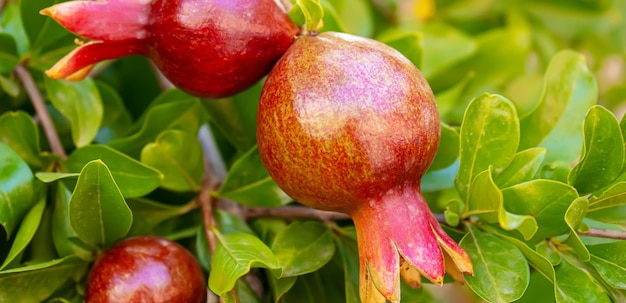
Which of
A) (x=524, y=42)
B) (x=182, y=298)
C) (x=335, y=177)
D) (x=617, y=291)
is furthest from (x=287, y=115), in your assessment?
(x=524, y=42)

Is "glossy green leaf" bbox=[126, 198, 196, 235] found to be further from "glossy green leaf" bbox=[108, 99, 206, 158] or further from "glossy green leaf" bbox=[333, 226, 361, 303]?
"glossy green leaf" bbox=[333, 226, 361, 303]

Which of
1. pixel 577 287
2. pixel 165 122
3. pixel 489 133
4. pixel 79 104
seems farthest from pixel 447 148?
pixel 79 104

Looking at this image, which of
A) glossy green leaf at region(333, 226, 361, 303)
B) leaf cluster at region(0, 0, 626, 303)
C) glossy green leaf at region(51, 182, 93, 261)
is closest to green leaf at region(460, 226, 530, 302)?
leaf cluster at region(0, 0, 626, 303)

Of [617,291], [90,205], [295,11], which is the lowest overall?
[617,291]

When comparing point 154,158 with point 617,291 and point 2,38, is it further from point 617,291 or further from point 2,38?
point 617,291

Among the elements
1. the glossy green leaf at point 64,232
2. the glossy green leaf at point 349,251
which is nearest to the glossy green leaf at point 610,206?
the glossy green leaf at point 349,251
